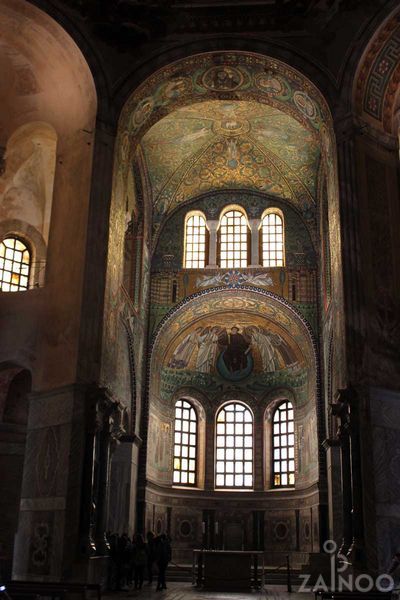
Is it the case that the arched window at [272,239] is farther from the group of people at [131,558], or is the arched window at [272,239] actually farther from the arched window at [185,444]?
the group of people at [131,558]

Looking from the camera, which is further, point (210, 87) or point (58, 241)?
point (210, 87)

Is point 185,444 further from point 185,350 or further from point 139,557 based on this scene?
point 139,557

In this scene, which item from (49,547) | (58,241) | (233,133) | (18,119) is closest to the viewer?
(49,547)

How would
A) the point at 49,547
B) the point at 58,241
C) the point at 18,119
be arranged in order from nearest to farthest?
the point at 49,547
the point at 58,241
the point at 18,119

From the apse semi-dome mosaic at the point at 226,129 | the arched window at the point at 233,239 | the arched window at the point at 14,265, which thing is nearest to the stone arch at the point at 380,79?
the apse semi-dome mosaic at the point at 226,129

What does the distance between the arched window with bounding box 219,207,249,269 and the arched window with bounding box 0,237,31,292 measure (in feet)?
27.3

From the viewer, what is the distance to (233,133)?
84.1 ft

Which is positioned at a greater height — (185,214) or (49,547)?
(185,214)

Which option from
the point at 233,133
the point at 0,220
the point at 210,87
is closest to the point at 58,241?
the point at 0,220

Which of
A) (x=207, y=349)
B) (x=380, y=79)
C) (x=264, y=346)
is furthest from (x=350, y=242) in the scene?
(x=207, y=349)

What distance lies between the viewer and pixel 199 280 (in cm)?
2698

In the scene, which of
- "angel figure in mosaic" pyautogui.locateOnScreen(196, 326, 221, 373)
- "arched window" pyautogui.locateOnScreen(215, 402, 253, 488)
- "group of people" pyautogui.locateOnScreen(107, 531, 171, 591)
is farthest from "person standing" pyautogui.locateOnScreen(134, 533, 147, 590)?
"angel figure in mosaic" pyautogui.locateOnScreen(196, 326, 221, 373)

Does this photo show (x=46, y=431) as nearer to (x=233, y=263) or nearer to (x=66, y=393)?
(x=66, y=393)

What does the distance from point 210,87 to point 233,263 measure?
7895 mm
